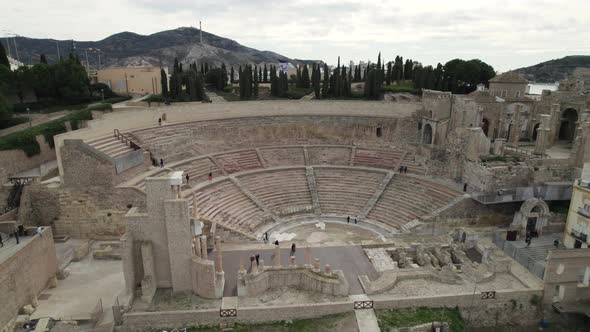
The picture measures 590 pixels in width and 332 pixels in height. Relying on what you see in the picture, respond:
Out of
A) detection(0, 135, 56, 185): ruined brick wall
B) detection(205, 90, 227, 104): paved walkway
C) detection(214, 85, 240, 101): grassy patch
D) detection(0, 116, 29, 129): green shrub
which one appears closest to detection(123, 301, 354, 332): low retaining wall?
detection(0, 135, 56, 185): ruined brick wall

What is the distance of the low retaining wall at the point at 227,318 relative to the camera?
1298cm

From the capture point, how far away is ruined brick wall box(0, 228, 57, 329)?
1315 cm

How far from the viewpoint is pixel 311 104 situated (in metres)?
31.1

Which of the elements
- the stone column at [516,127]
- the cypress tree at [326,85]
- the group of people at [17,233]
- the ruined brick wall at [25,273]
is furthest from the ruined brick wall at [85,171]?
the stone column at [516,127]

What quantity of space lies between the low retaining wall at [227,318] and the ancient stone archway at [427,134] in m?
16.9

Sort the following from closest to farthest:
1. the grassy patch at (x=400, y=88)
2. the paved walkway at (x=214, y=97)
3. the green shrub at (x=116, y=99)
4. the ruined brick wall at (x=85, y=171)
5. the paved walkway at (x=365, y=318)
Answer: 1. the paved walkway at (x=365, y=318)
2. the ruined brick wall at (x=85, y=171)
3. the green shrub at (x=116, y=99)
4. the paved walkway at (x=214, y=97)
5. the grassy patch at (x=400, y=88)

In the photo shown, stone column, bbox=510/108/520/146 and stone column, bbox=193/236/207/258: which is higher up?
stone column, bbox=510/108/520/146

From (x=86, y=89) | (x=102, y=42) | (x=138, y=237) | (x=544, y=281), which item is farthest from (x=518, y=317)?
(x=102, y=42)

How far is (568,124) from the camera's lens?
31.0 m

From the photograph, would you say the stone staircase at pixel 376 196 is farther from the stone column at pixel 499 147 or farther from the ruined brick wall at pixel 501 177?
the stone column at pixel 499 147

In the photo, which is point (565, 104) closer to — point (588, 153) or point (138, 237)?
point (588, 153)

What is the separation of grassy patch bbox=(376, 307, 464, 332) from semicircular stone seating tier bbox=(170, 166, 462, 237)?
694 cm

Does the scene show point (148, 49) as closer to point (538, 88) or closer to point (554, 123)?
point (538, 88)

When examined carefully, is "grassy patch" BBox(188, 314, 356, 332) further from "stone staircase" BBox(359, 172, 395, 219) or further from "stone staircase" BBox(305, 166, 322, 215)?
"stone staircase" BBox(305, 166, 322, 215)
